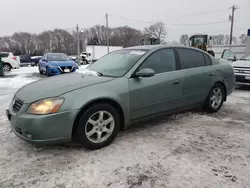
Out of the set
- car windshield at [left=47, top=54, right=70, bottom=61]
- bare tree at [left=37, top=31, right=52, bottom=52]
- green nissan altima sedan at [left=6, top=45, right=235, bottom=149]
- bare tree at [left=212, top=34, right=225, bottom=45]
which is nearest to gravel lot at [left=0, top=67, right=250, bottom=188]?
green nissan altima sedan at [left=6, top=45, right=235, bottom=149]

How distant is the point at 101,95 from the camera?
9.07 ft

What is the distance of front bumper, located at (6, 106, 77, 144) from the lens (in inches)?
97.4

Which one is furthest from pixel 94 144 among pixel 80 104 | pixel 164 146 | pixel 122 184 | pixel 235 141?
pixel 235 141

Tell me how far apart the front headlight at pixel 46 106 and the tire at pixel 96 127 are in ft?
1.11

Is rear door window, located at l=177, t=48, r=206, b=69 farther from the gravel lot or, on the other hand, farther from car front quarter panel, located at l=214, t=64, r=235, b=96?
the gravel lot

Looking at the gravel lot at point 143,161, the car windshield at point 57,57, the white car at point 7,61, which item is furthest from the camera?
the white car at point 7,61

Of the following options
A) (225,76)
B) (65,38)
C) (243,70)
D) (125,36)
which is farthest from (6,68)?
(65,38)

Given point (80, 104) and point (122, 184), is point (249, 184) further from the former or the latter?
point (80, 104)

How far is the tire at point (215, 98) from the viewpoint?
4.34m

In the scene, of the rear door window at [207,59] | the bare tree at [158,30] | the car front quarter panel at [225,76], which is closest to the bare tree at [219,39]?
the bare tree at [158,30]

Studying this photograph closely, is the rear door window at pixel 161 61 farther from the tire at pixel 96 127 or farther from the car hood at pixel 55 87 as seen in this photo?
the tire at pixel 96 127

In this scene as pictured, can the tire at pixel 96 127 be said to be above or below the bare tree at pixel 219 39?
below

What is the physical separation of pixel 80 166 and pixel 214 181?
1505mm

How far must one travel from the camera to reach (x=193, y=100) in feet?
13.0
